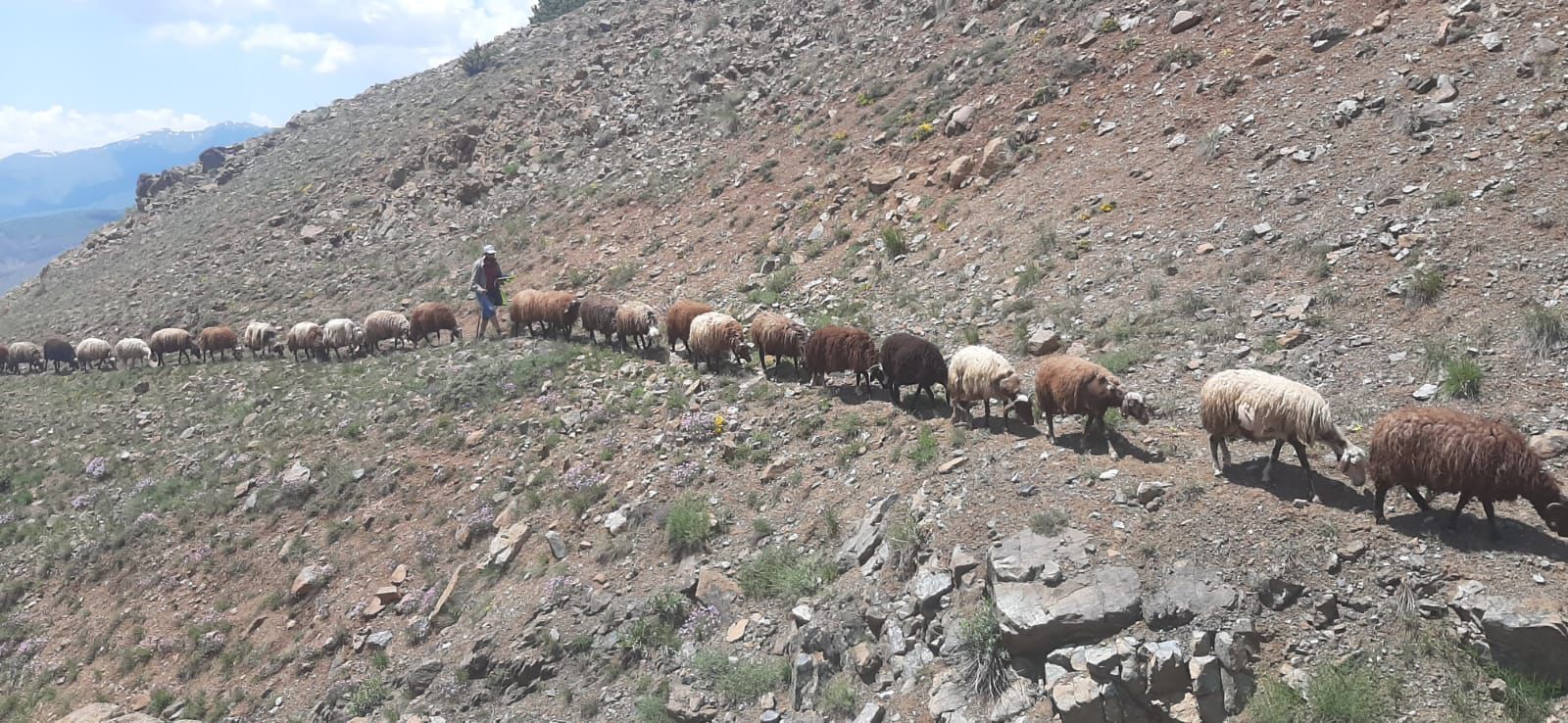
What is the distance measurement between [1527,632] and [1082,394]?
4210 mm

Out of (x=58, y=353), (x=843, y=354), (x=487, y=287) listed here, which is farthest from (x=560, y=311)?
(x=58, y=353)

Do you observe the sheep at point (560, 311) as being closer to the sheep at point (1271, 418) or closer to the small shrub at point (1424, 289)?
the sheep at point (1271, 418)

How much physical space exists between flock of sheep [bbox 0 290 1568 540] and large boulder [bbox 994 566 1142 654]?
220 centimetres

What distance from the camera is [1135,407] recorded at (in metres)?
8.55

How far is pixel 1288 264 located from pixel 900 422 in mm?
5886

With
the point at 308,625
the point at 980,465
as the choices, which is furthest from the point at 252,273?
the point at 980,465

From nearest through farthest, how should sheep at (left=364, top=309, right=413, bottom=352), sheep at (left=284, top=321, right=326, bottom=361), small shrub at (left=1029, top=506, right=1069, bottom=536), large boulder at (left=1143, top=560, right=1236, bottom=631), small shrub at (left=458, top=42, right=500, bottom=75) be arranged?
1. large boulder at (left=1143, top=560, right=1236, bottom=631)
2. small shrub at (left=1029, top=506, right=1069, bottom=536)
3. sheep at (left=364, top=309, right=413, bottom=352)
4. sheep at (left=284, top=321, right=326, bottom=361)
5. small shrub at (left=458, top=42, right=500, bottom=75)

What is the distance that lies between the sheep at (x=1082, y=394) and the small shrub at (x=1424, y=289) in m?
3.59

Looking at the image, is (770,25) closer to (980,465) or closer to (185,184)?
(980,465)

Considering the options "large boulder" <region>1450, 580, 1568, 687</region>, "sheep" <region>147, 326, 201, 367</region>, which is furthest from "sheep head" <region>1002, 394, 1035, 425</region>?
"sheep" <region>147, 326, 201, 367</region>

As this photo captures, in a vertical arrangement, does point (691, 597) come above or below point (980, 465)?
below

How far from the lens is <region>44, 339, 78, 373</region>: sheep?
27969 millimetres

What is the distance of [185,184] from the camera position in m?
46.6

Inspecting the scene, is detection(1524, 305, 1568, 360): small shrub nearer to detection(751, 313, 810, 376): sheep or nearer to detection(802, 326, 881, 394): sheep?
detection(802, 326, 881, 394): sheep
